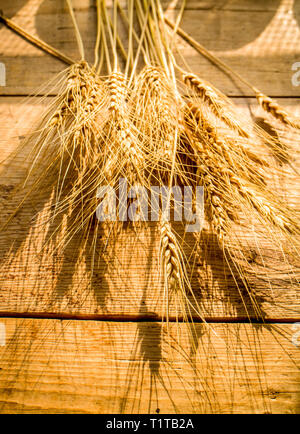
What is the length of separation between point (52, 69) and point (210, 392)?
0.89 meters

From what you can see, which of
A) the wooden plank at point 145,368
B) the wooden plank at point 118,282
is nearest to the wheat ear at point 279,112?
the wooden plank at point 118,282

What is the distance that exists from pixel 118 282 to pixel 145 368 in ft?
0.56

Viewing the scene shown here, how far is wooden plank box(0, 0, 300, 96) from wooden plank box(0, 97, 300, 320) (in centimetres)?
46

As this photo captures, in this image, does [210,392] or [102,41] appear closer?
[210,392]

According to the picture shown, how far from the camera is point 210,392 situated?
0.56 metres

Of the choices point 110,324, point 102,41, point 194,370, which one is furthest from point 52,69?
point 194,370

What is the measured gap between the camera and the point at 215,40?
916 mm

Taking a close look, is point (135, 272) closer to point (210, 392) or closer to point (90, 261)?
point (90, 261)

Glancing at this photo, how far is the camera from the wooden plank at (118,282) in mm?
615

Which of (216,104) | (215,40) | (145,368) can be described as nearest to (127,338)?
(145,368)

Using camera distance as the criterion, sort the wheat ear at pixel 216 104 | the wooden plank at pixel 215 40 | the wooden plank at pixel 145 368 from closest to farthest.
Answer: the wooden plank at pixel 145 368 < the wheat ear at pixel 216 104 < the wooden plank at pixel 215 40

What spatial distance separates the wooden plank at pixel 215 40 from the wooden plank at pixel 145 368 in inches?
25.2

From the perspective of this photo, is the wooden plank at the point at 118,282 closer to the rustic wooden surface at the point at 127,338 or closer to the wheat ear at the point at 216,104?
the rustic wooden surface at the point at 127,338

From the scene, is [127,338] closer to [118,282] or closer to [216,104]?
[118,282]
